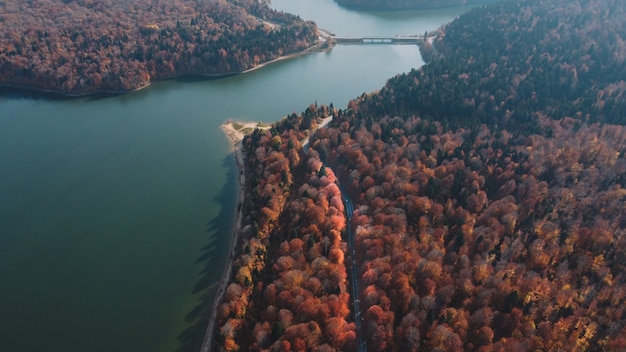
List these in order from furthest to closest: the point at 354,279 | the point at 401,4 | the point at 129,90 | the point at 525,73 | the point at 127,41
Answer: the point at 401,4, the point at 127,41, the point at 129,90, the point at 525,73, the point at 354,279

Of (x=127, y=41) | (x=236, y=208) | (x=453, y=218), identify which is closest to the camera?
(x=453, y=218)

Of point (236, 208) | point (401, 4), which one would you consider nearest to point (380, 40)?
point (401, 4)

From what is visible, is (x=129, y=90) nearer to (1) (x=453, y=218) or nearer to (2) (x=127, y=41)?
(2) (x=127, y=41)

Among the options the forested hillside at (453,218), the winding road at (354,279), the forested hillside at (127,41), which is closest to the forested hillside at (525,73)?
the forested hillside at (453,218)

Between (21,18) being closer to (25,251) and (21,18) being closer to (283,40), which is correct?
(283,40)

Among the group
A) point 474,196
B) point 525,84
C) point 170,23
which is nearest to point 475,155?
point 474,196

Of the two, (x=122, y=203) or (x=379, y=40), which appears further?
(x=379, y=40)

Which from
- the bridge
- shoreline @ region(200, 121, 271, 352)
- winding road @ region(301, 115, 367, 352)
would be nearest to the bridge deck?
the bridge
